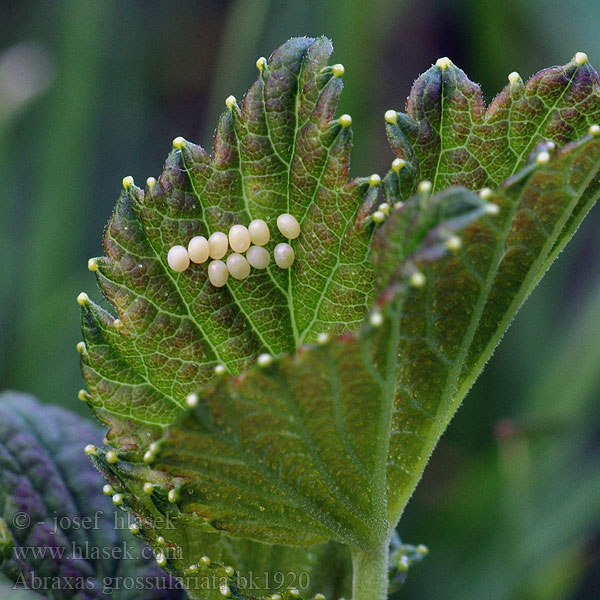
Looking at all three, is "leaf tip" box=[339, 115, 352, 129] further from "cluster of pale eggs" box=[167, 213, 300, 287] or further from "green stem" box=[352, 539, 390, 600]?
"green stem" box=[352, 539, 390, 600]

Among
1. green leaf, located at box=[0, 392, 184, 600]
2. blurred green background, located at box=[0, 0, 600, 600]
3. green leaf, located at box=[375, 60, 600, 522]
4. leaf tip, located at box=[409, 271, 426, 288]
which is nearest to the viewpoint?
leaf tip, located at box=[409, 271, 426, 288]

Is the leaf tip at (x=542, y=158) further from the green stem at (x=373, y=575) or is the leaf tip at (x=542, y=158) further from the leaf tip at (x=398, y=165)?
the green stem at (x=373, y=575)

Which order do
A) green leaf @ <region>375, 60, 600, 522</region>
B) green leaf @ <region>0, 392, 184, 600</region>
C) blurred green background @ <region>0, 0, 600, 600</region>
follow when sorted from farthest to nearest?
1. blurred green background @ <region>0, 0, 600, 600</region>
2. green leaf @ <region>0, 392, 184, 600</region>
3. green leaf @ <region>375, 60, 600, 522</region>

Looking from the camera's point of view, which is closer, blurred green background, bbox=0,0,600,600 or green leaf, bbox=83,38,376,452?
green leaf, bbox=83,38,376,452

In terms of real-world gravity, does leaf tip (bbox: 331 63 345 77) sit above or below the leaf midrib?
above

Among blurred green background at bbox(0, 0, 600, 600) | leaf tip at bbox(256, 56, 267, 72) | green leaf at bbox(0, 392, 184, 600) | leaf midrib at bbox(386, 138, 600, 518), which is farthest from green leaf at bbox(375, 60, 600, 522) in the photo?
blurred green background at bbox(0, 0, 600, 600)

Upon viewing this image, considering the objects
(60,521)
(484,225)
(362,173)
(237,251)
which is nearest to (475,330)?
(484,225)

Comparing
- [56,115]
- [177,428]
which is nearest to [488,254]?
[177,428]

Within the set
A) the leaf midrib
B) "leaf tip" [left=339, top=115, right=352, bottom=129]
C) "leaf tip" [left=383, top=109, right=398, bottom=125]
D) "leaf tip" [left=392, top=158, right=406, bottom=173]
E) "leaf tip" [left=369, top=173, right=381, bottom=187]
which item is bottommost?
the leaf midrib
